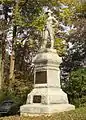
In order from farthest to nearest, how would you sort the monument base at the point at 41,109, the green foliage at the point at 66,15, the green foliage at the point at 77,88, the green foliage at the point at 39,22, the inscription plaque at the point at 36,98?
the green foliage at the point at 66,15, the green foliage at the point at 39,22, the green foliage at the point at 77,88, the inscription plaque at the point at 36,98, the monument base at the point at 41,109

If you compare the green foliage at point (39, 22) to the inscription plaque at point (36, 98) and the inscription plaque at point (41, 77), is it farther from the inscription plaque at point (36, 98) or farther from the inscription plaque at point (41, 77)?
the inscription plaque at point (36, 98)

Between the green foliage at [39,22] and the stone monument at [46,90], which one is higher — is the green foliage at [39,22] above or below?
above

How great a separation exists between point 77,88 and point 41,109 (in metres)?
6.22

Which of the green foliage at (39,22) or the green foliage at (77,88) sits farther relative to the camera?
the green foliage at (39,22)

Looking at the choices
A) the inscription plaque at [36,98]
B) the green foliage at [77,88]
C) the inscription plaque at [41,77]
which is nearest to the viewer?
the inscription plaque at [36,98]

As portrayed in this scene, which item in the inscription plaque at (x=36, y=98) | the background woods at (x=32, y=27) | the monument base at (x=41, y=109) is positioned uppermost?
the background woods at (x=32, y=27)

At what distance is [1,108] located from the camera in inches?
814

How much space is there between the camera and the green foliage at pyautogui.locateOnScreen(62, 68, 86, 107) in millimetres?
19844

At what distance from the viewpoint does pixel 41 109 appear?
1438 cm

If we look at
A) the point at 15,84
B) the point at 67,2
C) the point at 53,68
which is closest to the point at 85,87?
the point at 53,68

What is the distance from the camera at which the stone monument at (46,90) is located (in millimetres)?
14547

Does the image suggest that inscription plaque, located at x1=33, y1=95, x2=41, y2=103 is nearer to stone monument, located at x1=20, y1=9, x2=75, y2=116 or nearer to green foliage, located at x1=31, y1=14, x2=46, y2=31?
stone monument, located at x1=20, y1=9, x2=75, y2=116

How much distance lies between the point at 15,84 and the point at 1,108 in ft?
30.1

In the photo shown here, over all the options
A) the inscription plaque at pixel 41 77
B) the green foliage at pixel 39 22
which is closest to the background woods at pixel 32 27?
the green foliage at pixel 39 22
